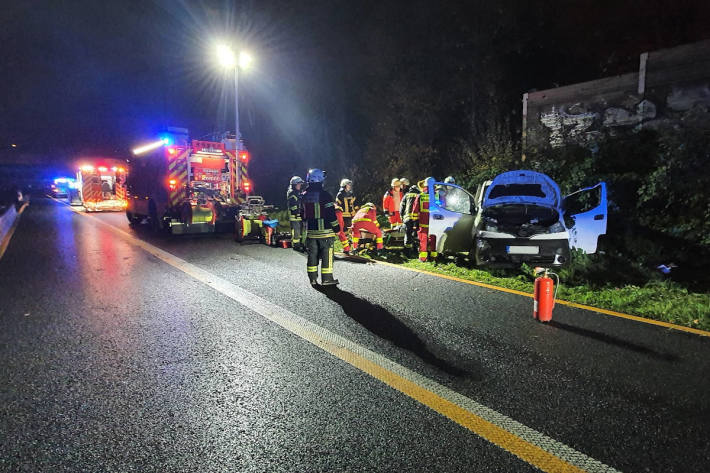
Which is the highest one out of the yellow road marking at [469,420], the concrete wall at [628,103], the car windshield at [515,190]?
the concrete wall at [628,103]

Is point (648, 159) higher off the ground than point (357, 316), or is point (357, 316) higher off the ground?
point (648, 159)

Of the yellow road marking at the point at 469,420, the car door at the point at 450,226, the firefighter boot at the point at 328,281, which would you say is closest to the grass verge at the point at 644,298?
the car door at the point at 450,226

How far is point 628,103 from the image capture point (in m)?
11.4

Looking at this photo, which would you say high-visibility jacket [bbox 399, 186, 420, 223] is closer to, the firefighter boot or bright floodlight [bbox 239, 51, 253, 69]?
the firefighter boot

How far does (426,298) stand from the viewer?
577 cm

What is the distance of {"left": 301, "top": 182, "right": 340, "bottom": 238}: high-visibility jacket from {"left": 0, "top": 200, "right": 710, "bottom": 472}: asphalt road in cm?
115

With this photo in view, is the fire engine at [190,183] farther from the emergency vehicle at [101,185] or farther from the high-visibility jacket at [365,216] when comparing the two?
the emergency vehicle at [101,185]

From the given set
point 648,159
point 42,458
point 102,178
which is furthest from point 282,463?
point 102,178

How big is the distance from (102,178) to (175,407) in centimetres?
2438

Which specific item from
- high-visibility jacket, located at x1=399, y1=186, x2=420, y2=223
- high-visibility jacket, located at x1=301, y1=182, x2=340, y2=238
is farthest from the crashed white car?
high-visibility jacket, located at x1=301, y1=182, x2=340, y2=238

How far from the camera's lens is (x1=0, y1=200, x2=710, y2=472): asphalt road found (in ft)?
8.03

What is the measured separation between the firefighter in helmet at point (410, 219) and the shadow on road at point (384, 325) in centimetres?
336

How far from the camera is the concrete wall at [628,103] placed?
10.2 metres

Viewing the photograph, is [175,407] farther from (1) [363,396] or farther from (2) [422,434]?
(2) [422,434]
